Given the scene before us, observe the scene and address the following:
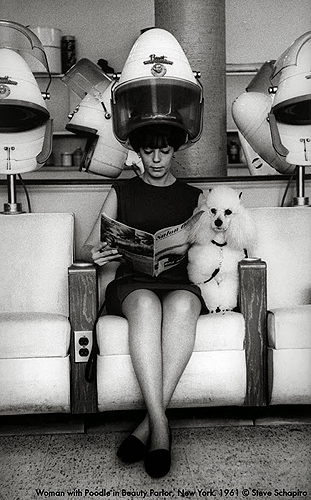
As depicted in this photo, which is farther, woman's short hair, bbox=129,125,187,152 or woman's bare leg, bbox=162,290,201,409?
woman's short hair, bbox=129,125,187,152

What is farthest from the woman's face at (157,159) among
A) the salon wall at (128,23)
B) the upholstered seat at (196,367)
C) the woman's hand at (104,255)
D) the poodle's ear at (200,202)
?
the salon wall at (128,23)

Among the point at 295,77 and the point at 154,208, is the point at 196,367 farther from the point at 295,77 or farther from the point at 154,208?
the point at 295,77

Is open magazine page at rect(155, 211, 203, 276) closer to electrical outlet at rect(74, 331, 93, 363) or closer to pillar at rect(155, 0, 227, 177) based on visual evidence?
electrical outlet at rect(74, 331, 93, 363)

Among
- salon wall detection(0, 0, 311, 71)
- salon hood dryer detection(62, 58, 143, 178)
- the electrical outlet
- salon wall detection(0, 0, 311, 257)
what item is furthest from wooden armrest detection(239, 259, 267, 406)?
salon wall detection(0, 0, 311, 71)

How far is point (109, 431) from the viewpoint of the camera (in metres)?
2.05

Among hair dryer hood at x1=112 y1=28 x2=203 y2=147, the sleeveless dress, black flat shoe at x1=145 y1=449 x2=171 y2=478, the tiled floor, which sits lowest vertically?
the tiled floor

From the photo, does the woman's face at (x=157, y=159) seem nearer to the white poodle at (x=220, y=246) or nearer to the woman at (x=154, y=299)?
the woman at (x=154, y=299)

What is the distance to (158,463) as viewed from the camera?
1644mm

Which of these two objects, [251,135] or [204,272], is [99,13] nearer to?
[251,135]

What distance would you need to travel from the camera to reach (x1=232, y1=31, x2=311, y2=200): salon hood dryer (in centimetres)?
221

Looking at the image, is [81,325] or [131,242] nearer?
[131,242]

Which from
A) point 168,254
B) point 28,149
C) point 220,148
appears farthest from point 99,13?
point 168,254

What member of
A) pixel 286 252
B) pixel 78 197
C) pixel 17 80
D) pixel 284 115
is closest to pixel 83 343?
pixel 78 197

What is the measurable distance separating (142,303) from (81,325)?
29 centimetres
